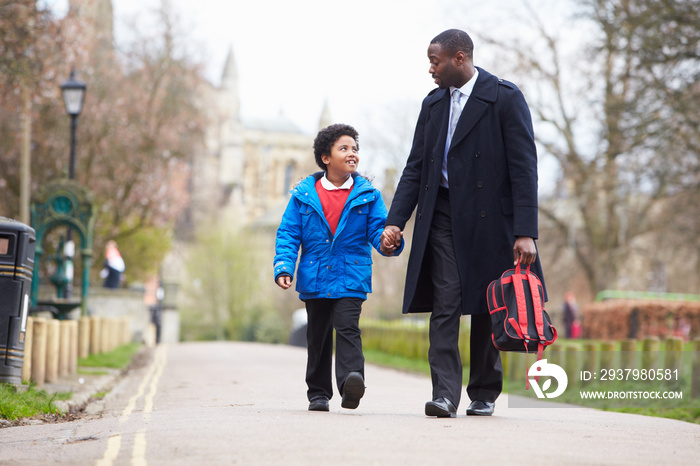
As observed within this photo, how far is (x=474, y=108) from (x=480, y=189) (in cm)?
51

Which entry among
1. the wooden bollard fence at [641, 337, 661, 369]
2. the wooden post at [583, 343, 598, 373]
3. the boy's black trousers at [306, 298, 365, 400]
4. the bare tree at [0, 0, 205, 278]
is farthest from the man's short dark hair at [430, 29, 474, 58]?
the bare tree at [0, 0, 205, 278]

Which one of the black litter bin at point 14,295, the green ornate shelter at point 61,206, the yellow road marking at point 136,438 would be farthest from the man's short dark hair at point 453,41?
the green ornate shelter at point 61,206

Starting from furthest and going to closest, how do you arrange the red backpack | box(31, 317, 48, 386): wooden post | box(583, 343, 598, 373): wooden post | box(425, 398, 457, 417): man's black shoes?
box(583, 343, 598, 373): wooden post
box(31, 317, 48, 386): wooden post
box(425, 398, 457, 417): man's black shoes
the red backpack

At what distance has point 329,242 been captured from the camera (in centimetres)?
632

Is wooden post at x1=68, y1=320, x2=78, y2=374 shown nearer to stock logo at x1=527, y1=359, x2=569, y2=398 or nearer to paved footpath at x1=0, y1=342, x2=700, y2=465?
paved footpath at x1=0, y1=342, x2=700, y2=465

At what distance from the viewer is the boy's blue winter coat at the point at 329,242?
6262mm

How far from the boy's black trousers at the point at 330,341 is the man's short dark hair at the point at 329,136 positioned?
1.02 meters

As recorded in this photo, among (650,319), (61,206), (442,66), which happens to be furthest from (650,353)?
(650,319)

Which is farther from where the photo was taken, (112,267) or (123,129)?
(123,129)

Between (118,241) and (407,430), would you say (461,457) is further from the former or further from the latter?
(118,241)

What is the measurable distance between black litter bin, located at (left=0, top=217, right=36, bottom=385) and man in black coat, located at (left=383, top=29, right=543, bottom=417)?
11.6ft

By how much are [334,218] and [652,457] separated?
266cm

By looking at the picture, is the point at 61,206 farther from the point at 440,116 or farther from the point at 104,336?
the point at 440,116

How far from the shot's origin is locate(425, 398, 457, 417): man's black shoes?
224 inches
